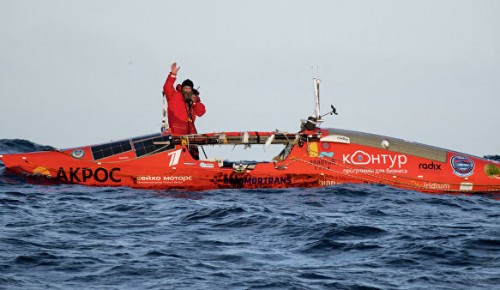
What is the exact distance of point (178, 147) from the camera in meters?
21.7

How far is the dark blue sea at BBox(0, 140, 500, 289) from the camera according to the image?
11734 millimetres

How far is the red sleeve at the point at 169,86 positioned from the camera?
22.6 m

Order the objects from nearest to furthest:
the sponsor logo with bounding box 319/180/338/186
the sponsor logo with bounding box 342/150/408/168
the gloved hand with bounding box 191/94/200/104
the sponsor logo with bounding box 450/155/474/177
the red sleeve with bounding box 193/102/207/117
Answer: the sponsor logo with bounding box 319/180/338/186 < the sponsor logo with bounding box 342/150/408/168 < the sponsor logo with bounding box 450/155/474/177 < the gloved hand with bounding box 191/94/200/104 < the red sleeve with bounding box 193/102/207/117

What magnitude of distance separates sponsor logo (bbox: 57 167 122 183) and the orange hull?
0.09 feet

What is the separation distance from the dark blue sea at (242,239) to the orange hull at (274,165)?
2.78 ft

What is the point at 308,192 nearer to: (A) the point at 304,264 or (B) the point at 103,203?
(B) the point at 103,203

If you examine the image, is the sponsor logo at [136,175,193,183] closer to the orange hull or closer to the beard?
the orange hull

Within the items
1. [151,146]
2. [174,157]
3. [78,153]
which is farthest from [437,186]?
[78,153]

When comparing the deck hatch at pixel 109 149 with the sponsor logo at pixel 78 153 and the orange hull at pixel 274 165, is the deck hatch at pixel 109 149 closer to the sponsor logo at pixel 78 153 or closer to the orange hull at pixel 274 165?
the orange hull at pixel 274 165

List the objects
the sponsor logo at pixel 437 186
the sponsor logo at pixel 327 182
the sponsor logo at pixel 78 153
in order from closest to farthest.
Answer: the sponsor logo at pixel 78 153, the sponsor logo at pixel 327 182, the sponsor logo at pixel 437 186

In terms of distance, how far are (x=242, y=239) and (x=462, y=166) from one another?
405 inches

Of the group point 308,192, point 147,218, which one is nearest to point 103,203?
point 147,218

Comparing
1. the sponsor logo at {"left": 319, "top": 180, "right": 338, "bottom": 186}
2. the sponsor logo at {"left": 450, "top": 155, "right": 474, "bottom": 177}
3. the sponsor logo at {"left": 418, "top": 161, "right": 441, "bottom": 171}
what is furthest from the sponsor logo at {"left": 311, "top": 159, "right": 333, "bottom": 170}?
the sponsor logo at {"left": 450, "top": 155, "right": 474, "bottom": 177}

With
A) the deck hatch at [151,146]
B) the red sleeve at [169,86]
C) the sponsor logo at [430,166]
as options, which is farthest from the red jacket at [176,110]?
the sponsor logo at [430,166]
